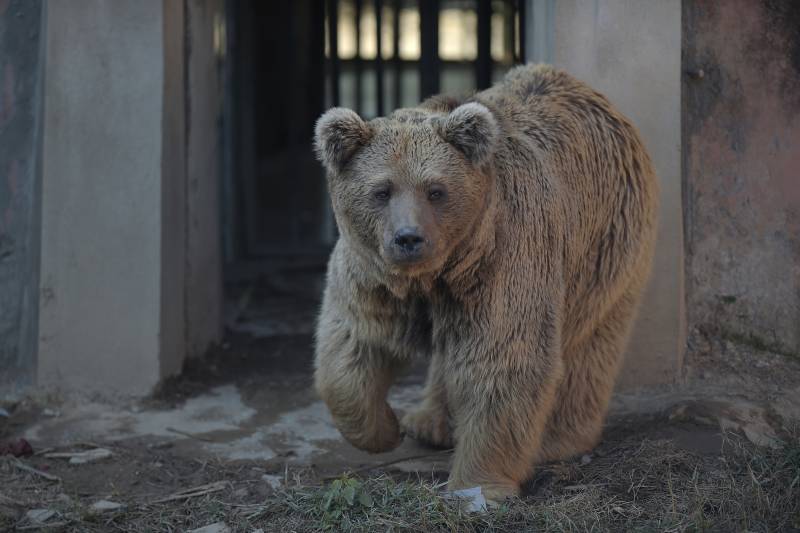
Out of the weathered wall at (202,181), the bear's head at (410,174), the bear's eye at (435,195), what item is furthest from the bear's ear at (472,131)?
the weathered wall at (202,181)

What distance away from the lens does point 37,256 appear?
6.05 meters

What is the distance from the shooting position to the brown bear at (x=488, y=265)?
4.13 metres

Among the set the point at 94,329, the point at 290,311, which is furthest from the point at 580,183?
the point at 290,311

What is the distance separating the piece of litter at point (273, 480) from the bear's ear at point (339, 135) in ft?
5.04

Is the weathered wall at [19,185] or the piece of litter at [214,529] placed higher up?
the weathered wall at [19,185]

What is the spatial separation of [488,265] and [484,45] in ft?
10.3

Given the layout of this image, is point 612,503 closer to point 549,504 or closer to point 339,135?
point 549,504

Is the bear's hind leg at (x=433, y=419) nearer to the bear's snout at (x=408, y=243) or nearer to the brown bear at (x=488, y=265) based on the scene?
the brown bear at (x=488, y=265)

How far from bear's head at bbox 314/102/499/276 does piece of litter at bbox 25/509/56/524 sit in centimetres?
174

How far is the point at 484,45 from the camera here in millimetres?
7027

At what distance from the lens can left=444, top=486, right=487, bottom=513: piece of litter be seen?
410 cm

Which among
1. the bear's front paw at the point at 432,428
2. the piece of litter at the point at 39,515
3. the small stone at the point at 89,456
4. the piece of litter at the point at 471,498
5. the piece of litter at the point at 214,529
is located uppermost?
the bear's front paw at the point at 432,428

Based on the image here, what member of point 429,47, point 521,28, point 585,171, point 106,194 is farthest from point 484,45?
point 106,194

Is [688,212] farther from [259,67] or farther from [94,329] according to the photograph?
[259,67]
